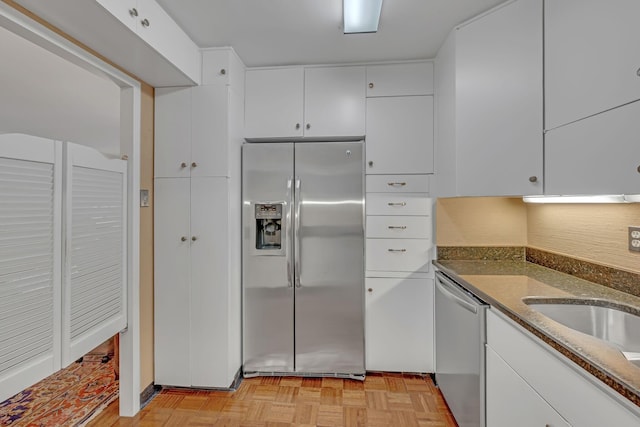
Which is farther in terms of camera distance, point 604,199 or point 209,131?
point 209,131

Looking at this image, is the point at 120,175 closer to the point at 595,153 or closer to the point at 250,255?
the point at 250,255

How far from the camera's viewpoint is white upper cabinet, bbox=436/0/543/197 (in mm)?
1724

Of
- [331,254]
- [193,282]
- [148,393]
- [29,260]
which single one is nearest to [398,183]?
[331,254]

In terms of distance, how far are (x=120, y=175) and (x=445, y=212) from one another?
2.26 meters

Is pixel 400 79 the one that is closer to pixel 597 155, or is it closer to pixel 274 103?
pixel 274 103

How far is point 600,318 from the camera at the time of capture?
1386 mm

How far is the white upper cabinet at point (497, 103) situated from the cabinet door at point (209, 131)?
153 centimetres

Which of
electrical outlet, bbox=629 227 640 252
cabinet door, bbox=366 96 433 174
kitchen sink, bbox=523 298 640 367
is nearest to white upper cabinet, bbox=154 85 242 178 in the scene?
cabinet door, bbox=366 96 433 174

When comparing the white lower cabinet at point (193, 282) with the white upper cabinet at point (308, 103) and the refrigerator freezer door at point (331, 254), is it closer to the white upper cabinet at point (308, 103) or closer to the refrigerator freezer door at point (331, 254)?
the refrigerator freezer door at point (331, 254)

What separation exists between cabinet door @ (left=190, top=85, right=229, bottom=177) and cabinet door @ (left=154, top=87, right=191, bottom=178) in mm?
45

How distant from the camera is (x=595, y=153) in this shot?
1.31 m

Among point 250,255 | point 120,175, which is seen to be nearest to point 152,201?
point 120,175

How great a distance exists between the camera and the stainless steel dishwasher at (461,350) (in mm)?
1590

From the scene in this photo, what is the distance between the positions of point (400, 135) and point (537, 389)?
1825 millimetres
